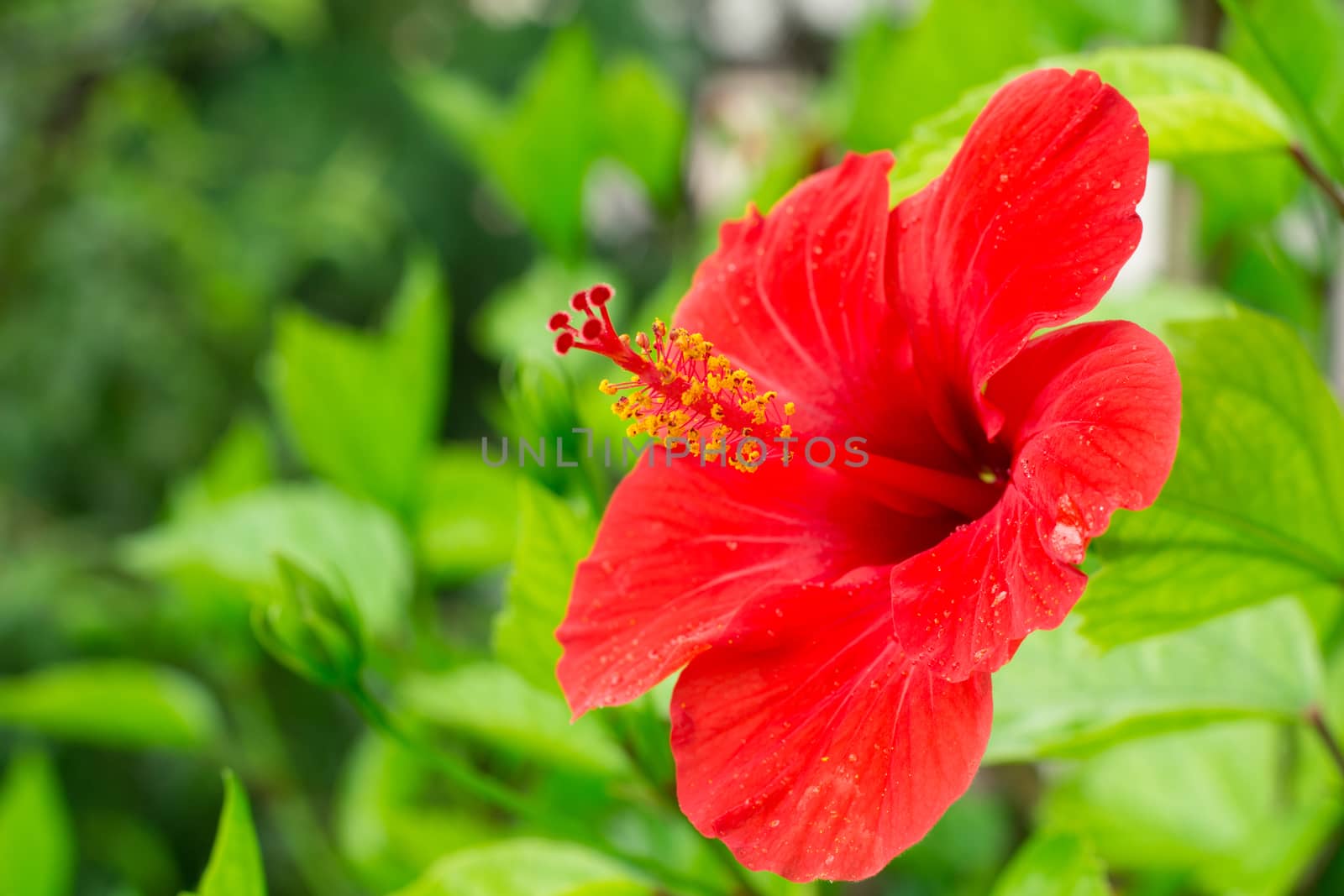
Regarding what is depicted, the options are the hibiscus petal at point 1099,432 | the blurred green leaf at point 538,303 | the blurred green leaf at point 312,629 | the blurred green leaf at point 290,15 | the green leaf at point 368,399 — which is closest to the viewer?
the hibiscus petal at point 1099,432

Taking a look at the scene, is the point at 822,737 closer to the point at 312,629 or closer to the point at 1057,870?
the point at 1057,870

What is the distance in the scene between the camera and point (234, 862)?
1.42 feet

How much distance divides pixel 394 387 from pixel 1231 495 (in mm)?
570

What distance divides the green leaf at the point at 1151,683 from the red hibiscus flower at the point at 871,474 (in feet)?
0.32

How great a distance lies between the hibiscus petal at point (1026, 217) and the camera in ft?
1.18

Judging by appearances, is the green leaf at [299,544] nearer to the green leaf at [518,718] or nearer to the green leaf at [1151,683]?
the green leaf at [518,718]

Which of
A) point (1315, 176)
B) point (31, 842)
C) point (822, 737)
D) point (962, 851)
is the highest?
point (1315, 176)

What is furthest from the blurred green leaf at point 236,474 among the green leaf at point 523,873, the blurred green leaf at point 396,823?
the green leaf at point 523,873

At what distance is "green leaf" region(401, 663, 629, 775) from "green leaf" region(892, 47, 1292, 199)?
0.30m

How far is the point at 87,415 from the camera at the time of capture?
1.78 metres

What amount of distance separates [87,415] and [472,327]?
0.72 m

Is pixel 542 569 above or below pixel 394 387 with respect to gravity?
above

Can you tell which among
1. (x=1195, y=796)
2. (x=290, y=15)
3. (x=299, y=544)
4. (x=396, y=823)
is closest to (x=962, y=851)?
(x=1195, y=796)

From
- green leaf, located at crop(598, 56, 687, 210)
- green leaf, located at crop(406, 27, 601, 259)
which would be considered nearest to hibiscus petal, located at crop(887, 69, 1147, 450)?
green leaf, located at crop(406, 27, 601, 259)
